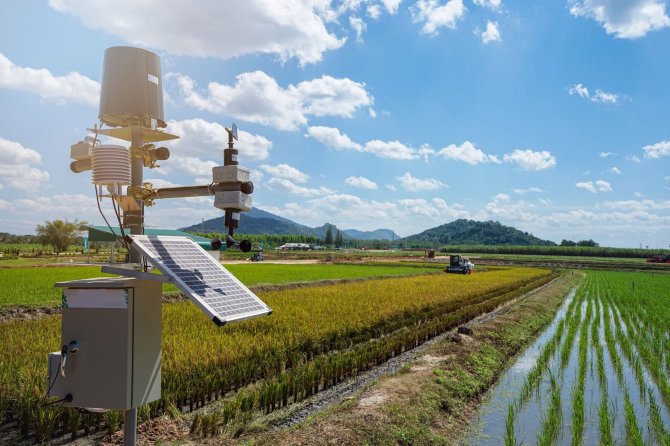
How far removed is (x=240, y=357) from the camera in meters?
9.17

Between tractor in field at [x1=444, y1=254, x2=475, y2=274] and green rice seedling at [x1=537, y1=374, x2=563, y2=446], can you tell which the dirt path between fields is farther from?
tractor in field at [x1=444, y1=254, x2=475, y2=274]

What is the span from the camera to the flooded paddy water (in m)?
7.19

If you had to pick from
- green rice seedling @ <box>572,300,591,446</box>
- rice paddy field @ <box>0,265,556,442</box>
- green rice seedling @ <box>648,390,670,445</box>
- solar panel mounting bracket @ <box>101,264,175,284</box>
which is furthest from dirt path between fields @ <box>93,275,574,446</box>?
solar panel mounting bracket @ <box>101,264,175,284</box>

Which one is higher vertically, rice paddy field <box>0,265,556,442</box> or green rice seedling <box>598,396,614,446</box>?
rice paddy field <box>0,265,556,442</box>

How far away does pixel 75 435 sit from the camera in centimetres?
624

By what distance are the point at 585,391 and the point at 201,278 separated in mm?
8308

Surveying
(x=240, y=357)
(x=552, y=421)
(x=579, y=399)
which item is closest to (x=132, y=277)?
(x=240, y=357)

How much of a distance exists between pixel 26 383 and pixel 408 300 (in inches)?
574

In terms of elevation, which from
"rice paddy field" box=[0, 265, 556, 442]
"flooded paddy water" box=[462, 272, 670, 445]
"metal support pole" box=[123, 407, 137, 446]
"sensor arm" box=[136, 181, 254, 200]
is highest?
"sensor arm" box=[136, 181, 254, 200]

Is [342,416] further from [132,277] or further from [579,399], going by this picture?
[579,399]

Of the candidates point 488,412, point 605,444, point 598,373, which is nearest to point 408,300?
point 598,373

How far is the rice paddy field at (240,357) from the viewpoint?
257 inches

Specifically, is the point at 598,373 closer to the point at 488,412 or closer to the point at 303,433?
the point at 488,412

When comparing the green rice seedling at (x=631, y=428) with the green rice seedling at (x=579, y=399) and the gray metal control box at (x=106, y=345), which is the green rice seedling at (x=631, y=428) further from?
the gray metal control box at (x=106, y=345)
